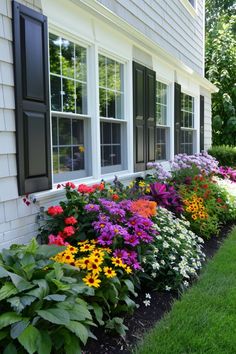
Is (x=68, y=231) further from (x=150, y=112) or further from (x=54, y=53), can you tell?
(x=150, y=112)

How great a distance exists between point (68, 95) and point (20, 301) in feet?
9.18

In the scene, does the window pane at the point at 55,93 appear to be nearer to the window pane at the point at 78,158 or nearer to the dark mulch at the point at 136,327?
the window pane at the point at 78,158

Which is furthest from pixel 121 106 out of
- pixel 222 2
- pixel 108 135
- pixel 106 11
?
pixel 222 2

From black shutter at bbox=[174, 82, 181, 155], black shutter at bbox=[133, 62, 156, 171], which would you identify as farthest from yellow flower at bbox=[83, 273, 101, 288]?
black shutter at bbox=[174, 82, 181, 155]

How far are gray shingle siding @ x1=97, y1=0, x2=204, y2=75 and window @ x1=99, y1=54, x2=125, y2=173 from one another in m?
0.76

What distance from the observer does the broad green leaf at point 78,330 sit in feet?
7.36

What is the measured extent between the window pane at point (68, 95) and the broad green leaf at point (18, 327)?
2761mm

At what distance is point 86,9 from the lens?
4.50m

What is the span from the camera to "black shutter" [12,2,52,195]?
349cm

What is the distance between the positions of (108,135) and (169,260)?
7.31ft

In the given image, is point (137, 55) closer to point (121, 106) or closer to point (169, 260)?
point (121, 106)

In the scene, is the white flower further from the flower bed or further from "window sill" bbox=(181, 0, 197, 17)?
"window sill" bbox=(181, 0, 197, 17)

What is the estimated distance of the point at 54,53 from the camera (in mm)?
4312

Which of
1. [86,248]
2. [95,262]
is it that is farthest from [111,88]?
[95,262]
